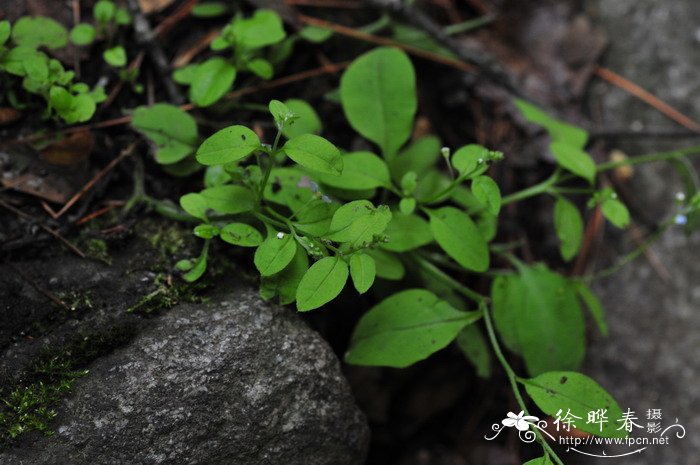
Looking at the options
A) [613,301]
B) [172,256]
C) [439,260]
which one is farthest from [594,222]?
[172,256]

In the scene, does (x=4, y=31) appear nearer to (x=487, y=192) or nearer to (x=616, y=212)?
(x=487, y=192)

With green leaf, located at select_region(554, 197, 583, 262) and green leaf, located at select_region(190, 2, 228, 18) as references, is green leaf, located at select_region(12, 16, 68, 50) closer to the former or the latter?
green leaf, located at select_region(190, 2, 228, 18)

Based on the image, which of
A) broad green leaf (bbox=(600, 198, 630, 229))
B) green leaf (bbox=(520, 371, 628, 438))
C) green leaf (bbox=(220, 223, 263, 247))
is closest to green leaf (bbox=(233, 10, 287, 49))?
green leaf (bbox=(220, 223, 263, 247))

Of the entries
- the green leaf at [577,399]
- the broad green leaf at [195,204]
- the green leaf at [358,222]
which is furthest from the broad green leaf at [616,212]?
the broad green leaf at [195,204]

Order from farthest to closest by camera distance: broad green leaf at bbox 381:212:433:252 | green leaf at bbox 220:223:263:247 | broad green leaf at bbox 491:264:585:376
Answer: broad green leaf at bbox 491:264:585:376 → broad green leaf at bbox 381:212:433:252 → green leaf at bbox 220:223:263:247

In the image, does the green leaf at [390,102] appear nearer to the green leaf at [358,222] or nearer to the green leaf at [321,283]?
the green leaf at [358,222]

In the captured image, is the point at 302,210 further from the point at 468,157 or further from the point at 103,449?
the point at 103,449
